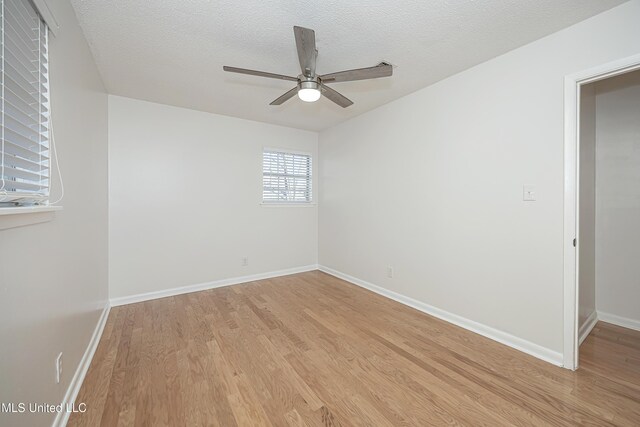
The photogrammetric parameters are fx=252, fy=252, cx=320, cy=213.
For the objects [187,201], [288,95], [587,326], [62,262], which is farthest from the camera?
[187,201]

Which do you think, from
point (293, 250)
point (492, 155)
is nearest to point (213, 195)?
point (293, 250)

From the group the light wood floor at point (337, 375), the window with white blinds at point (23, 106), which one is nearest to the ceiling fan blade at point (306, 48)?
the window with white blinds at point (23, 106)

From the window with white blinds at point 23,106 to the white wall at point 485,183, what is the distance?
3088mm

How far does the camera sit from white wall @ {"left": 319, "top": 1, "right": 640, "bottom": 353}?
196cm

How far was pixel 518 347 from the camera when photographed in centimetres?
216

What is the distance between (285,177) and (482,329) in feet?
11.4

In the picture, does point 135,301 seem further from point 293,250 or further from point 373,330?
point 373,330

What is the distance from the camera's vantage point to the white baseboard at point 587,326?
2.34 metres

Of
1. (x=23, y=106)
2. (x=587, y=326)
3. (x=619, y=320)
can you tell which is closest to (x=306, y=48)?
(x=23, y=106)

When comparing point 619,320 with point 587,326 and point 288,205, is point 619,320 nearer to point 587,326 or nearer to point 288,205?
point 587,326

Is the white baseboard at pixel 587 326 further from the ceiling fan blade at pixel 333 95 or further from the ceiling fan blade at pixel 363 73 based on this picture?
the ceiling fan blade at pixel 333 95

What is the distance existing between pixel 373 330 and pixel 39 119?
280 cm

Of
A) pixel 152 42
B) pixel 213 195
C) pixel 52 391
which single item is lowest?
pixel 52 391

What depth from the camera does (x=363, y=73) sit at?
1854 mm
